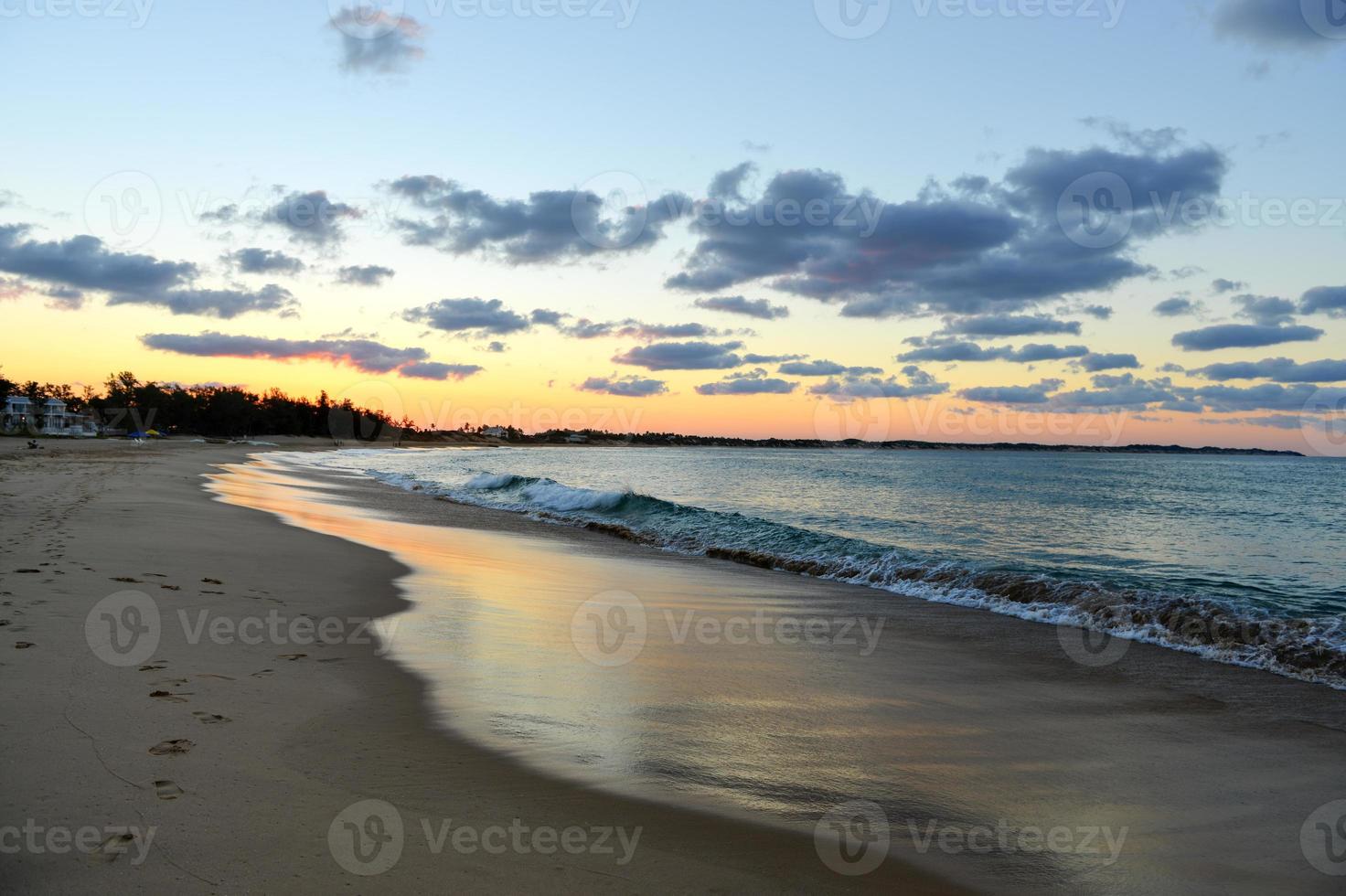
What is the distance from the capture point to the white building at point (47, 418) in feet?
345

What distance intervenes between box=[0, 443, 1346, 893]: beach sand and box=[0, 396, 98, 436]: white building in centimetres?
12092

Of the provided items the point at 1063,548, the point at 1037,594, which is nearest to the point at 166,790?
the point at 1037,594

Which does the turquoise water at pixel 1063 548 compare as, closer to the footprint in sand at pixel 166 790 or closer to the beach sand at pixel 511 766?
the beach sand at pixel 511 766

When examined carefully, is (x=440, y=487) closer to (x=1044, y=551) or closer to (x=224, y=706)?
(x=1044, y=551)

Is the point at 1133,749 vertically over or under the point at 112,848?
under

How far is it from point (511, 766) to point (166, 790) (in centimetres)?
175

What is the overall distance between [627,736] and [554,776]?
86 cm

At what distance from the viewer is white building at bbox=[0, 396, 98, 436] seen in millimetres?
105250

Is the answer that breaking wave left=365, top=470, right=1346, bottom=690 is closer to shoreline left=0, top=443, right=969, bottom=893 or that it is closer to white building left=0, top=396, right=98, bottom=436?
shoreline left=0, top=443, right=969, bottom=893

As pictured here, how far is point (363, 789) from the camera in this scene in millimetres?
4031

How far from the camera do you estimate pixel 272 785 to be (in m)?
3.93

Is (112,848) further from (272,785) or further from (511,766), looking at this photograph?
(511,766)

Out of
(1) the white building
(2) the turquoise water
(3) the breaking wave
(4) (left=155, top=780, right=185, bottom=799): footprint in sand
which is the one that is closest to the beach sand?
(4) (left=155, top=780, right=185, bottom=799): footprint in sand

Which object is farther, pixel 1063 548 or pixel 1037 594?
pixel 1063 548
